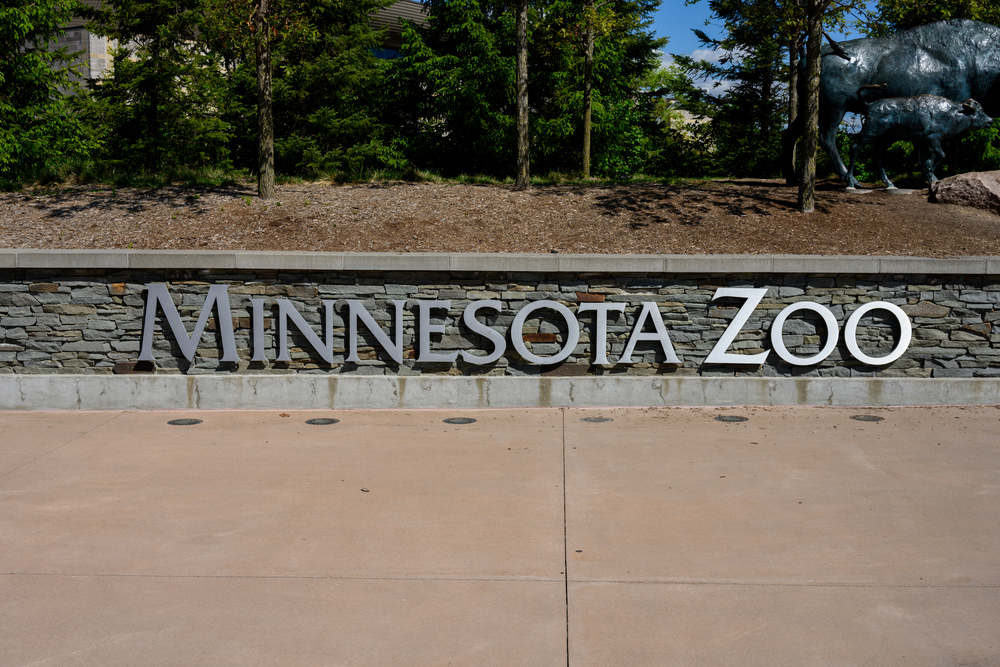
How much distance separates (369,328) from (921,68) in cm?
882

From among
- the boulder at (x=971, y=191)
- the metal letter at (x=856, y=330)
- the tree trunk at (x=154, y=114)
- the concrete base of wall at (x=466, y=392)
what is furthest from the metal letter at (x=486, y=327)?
the tree trunk at (x=154, y=114)

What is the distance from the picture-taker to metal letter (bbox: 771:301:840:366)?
8312mm

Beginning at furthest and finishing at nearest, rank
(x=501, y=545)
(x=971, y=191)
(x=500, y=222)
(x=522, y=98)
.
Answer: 1. (x=522, y=98)
2. (x=971, y=191)
3. (x=500, y=222)
4. (x=501, y=545)

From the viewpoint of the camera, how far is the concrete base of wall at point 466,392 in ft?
27.4

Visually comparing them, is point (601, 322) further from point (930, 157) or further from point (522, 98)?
point (930, 157)

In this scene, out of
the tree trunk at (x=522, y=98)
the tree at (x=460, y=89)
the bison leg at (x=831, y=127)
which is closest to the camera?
the bison leg at (x=831, y=127)

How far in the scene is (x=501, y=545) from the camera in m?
4.70

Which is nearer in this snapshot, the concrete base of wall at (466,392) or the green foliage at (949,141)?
the concrete base of wall at (466,392)

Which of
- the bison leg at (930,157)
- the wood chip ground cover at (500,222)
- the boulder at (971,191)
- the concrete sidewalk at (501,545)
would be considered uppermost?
the bison leg at (930,157)

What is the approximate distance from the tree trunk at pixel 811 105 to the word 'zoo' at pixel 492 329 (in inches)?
110

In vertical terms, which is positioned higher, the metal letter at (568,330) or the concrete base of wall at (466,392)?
the metal letter at (568,330)

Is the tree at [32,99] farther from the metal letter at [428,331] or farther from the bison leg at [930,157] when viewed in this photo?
the bison leg at [930,157]

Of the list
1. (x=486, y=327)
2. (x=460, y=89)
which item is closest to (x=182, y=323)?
(x=486, y=327)

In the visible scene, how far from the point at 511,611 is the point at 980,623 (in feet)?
7.18
